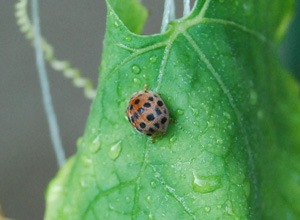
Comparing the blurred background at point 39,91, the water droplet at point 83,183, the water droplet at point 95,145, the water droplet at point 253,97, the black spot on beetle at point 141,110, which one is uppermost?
the black spot on beetle at point 141,110

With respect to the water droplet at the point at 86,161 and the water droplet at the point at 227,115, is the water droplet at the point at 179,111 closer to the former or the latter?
the water droplet at the point at 227,115

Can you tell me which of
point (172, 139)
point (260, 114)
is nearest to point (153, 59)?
point (172, 139)

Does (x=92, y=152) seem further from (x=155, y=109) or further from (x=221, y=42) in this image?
(x=221, y=42)

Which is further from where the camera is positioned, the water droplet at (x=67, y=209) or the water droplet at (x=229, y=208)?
the water droplet at (x=67, y=209)

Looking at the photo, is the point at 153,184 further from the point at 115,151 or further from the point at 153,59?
the point at 153,59

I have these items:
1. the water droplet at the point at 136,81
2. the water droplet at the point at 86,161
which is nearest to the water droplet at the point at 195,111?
the water droplet at the point at 136,81

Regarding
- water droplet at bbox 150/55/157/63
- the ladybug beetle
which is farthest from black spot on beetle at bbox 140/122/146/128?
water droplet at bbox 150/55/157/63

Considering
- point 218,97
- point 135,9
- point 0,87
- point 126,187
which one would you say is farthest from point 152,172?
point 0,87
